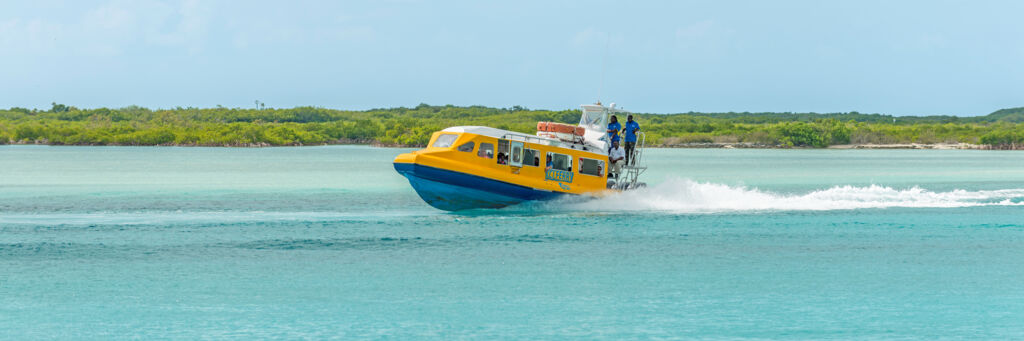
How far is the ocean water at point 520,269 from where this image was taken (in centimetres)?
→ 1527

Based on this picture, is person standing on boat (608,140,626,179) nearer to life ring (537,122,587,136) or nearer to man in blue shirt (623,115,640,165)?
man in blue shirt (623,115,640,165)

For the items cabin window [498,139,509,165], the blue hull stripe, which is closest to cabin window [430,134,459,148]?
the blue hull stripe

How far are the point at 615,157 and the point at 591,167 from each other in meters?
0.80

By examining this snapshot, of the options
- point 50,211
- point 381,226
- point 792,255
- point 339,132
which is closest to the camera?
point 792,255

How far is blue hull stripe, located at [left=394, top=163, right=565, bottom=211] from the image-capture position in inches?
1009

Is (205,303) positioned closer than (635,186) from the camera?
Yes

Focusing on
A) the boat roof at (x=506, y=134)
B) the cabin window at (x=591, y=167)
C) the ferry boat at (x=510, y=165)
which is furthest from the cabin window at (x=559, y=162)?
the cabin window at (x=591, y=167)

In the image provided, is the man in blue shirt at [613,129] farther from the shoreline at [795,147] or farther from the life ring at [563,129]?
the shoreline at [795,147]

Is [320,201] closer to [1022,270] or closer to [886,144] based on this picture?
[1022,270]

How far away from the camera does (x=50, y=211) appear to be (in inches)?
1181

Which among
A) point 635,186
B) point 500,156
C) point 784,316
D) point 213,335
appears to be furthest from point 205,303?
point 635,186

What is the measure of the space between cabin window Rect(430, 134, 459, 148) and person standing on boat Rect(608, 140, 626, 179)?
4.62 meters

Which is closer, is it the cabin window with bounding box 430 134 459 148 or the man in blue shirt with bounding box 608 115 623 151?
the cabin window with bounding box 430 134 459 148

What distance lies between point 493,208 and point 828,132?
14915 cm
